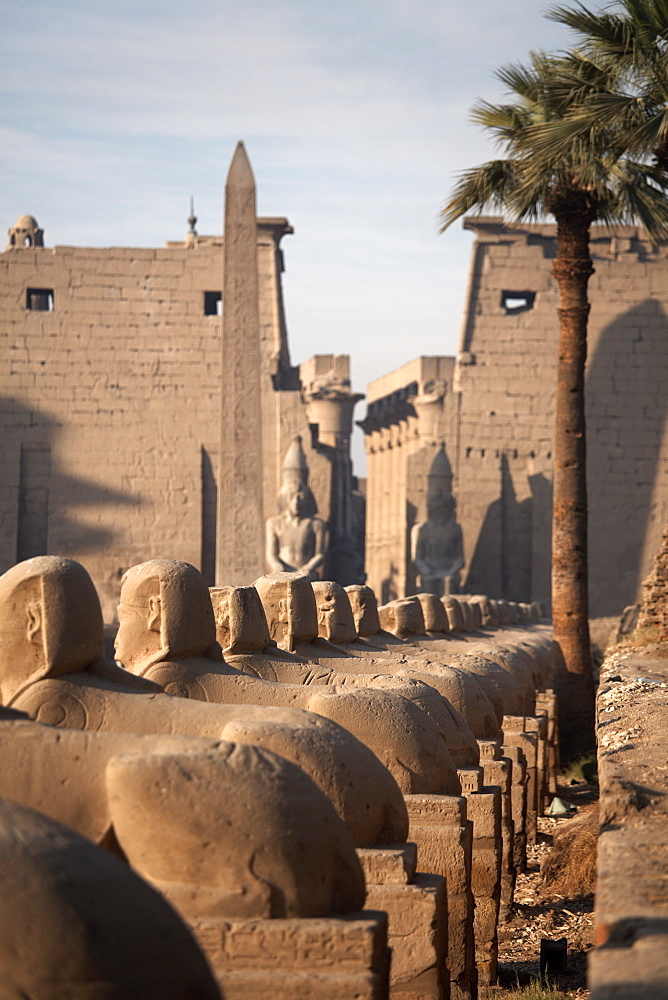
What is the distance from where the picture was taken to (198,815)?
2.83 metres

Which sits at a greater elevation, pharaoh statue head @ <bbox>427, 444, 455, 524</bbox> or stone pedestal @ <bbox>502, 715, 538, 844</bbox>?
pharaoh statue head @ <bbox>427, 444, 455, 524</bbox>

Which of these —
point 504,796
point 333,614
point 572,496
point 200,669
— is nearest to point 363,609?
point 333,614

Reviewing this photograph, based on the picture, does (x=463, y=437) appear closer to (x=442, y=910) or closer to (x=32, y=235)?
(x=32, y=235)

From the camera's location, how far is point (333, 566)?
1041 inches

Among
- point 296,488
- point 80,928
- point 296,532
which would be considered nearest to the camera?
point 80,928

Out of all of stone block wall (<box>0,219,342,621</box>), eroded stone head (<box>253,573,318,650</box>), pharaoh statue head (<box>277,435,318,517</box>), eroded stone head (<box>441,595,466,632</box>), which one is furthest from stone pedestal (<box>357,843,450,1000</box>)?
stone block wall (<box>0,219,342,621</box>)

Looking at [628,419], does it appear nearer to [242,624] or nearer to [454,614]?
[454,614]

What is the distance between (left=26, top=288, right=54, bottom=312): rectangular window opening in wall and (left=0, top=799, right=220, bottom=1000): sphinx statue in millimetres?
23964

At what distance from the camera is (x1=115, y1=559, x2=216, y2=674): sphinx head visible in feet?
15.6

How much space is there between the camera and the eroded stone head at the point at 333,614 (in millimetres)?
7656

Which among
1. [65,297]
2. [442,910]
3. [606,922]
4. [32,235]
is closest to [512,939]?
[442,910]

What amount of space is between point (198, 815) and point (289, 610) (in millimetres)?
3902

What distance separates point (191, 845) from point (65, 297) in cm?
2344

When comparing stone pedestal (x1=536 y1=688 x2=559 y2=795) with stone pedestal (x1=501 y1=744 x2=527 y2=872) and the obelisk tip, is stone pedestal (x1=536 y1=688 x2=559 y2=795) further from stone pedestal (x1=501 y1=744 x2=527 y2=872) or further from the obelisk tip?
the obelisk tip
